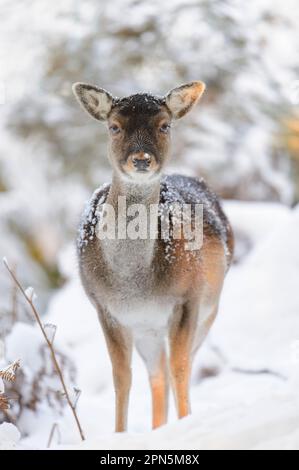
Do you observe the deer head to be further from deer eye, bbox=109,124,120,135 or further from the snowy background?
the snowy background

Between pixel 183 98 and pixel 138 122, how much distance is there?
1.17 ft

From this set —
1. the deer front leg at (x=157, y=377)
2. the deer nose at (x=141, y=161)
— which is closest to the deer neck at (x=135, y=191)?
the deer nose at (x=141, y=161)

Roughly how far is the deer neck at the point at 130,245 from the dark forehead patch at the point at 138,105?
336mm

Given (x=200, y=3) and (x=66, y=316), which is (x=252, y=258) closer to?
(x=66, y=316)

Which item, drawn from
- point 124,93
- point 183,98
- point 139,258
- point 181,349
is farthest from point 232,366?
point 124,93

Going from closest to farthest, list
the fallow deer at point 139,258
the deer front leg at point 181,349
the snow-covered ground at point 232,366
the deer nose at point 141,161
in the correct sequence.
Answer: the snow-covered ground at point 232,366, the deer nose at point 141,161, the fallow deer at point 139,258, the deer front leg at point 181,349

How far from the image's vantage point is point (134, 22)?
408 inches

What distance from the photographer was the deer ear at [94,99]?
3992 mm

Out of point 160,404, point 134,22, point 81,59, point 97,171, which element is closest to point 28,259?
point 97,171

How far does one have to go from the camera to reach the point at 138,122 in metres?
3.88

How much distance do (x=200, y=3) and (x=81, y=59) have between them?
1721 millimetres

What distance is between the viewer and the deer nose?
3.74 metres

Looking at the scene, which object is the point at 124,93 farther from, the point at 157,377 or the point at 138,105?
the point at 138,105

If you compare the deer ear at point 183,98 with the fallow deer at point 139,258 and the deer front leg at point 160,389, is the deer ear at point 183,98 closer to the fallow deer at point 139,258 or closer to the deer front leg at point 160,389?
the fallow deer at point 139,258
